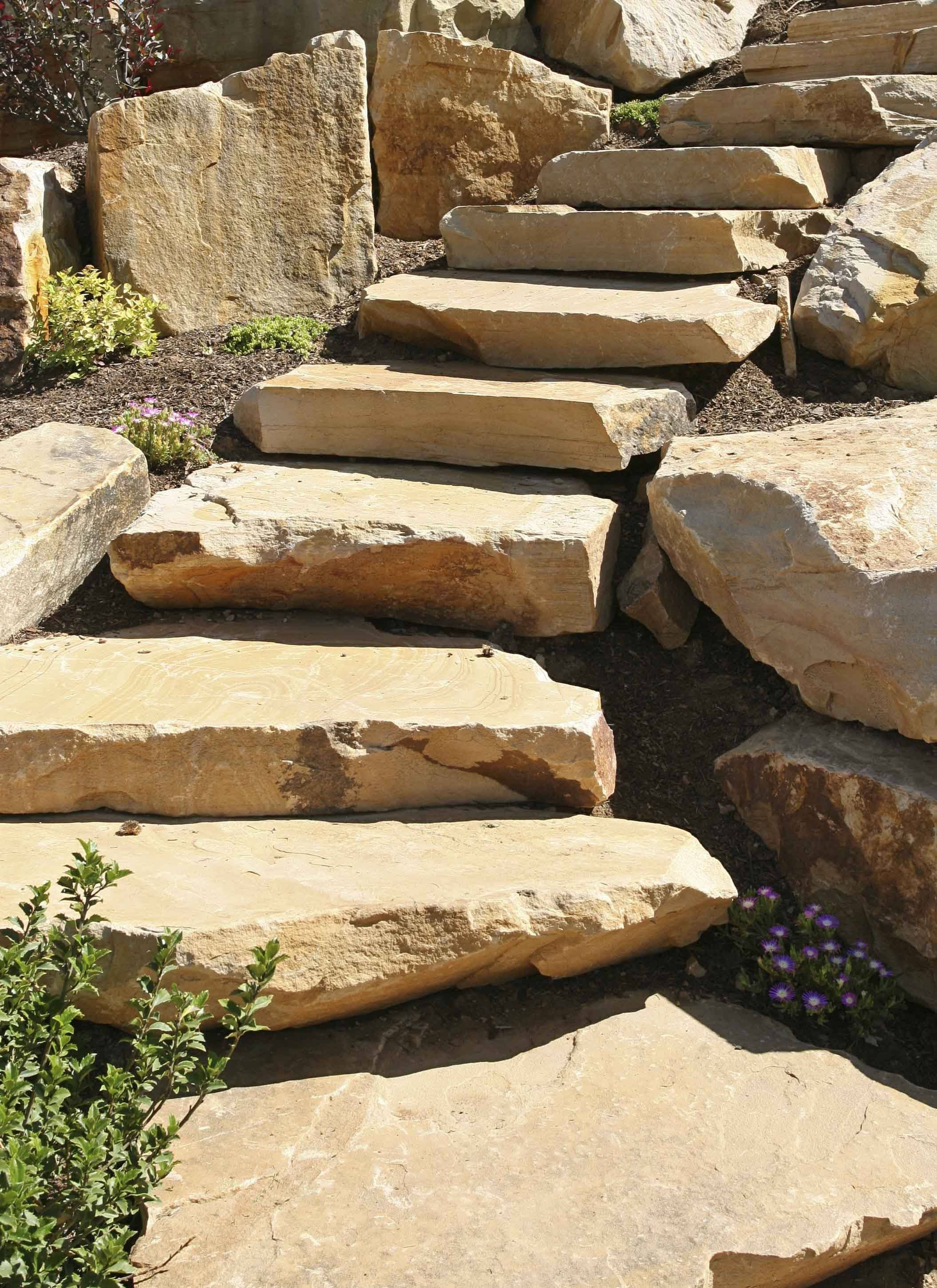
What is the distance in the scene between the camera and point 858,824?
3.47 meters

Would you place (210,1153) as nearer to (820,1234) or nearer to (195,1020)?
(195,1020)

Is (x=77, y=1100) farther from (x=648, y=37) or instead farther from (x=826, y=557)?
(x=648, y=37)

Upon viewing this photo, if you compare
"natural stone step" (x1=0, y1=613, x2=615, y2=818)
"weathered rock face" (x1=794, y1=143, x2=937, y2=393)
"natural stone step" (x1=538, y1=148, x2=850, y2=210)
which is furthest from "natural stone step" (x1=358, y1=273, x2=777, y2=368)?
"natural stone step" (x1=0, y1=613, x2=615, y2=818)

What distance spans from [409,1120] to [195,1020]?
710mm

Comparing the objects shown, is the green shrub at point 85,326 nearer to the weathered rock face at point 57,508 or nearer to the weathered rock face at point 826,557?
the weathered rock face at point 57,508

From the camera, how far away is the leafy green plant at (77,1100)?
84.2 inches

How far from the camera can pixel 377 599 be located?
165 inches

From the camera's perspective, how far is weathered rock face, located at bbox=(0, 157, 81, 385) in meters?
5.59

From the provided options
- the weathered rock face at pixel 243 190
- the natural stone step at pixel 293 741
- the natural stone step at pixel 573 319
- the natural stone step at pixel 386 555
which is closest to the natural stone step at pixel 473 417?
the natural stone step at pixel 573 319

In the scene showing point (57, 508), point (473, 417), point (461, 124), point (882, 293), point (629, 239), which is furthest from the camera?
point (461, 124)

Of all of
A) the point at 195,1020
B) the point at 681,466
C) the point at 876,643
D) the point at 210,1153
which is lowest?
the point at 210,1153

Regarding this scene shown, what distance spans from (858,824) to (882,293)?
248 centimetres

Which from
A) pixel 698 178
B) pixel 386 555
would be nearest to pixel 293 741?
pixel 386 555

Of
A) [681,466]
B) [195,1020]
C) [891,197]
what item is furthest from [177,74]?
[195,1020]
